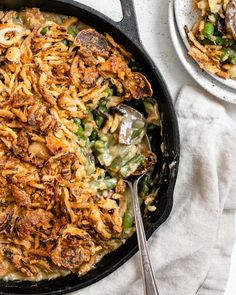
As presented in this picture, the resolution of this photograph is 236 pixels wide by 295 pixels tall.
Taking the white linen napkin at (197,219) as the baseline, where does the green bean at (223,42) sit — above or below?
above

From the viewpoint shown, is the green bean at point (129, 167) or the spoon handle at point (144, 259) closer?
the spoon handle at point (144, 259)

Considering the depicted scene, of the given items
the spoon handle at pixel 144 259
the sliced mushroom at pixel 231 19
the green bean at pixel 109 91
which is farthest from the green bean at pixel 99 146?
the sliced mushroom at pixel 231 19

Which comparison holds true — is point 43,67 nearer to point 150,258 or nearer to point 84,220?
point 84,220

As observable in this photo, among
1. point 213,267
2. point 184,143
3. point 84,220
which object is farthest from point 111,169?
point 213,267

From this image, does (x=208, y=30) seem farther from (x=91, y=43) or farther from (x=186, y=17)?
(x=91, y=43)

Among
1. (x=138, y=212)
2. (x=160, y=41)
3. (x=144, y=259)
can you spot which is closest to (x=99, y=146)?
(x=138, y=212)

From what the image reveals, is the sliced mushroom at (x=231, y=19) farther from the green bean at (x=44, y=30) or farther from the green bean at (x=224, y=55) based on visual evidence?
the green bean at (x=44, y=30)

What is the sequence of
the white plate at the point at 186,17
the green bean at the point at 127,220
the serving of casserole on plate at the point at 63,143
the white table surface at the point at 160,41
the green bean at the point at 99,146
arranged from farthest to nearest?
the white table surface at the point at 160,41
the white plate at the point at 186,17
the green bean at the point at 127,220
the green bean at the point at 99,146
the serving of casserole on plate at the point at 63,143

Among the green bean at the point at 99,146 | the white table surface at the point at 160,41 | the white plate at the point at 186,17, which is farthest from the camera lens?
the white table surface at the point at 160,41
